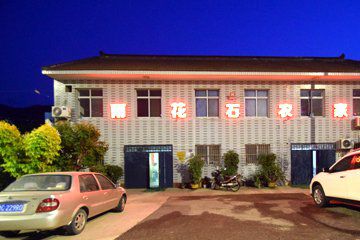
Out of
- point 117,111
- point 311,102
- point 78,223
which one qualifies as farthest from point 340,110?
point 78,223

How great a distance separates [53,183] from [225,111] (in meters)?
10.1

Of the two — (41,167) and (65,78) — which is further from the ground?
(65,78)

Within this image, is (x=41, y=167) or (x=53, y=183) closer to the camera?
(x=53, y=183)

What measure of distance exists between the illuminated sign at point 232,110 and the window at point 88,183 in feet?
29.2

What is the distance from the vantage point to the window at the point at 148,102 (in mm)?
15477

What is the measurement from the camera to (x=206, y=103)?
51.4ft

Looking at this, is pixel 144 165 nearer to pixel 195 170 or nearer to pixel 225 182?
pixel 195 170

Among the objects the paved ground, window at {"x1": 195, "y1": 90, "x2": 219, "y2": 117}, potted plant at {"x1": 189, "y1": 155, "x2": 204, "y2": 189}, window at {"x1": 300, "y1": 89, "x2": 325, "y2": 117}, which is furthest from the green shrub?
window at {"x1": 300, "y1": 89, "x2": 325, "y2": 117}

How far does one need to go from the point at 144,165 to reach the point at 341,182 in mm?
9168

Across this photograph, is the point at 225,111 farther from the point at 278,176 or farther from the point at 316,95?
the point at 316,95

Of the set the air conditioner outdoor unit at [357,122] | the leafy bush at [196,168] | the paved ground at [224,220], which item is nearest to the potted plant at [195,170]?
the leafy bush at [196,168]

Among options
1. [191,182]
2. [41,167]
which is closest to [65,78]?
[41,167]

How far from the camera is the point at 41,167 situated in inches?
396

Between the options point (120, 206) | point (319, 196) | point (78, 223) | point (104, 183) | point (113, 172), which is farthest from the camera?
point (113, 172)
